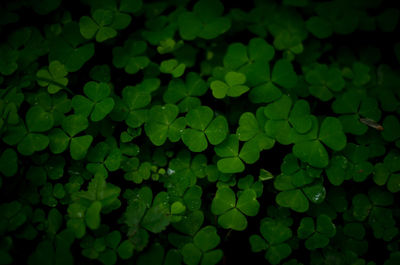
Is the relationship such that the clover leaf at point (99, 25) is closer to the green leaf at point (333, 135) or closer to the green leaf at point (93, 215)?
the green leaf at point (93, 215)

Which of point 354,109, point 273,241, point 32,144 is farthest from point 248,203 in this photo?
point 32,144

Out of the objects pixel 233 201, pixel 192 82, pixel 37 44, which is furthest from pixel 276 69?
pixel 37 44

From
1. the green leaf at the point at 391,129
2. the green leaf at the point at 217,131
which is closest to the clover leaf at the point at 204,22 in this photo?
the green leaf at the point at 217,131


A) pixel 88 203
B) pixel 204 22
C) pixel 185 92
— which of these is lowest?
pixel 88 203

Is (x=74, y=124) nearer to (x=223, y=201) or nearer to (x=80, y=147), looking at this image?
(x=80, y=147)

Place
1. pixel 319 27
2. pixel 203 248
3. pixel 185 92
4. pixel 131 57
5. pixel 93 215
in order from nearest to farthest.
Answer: pixel 93 215 < pixel 203 248 < pixel 185 92 < pixel 131 57 < pixel 319 27
